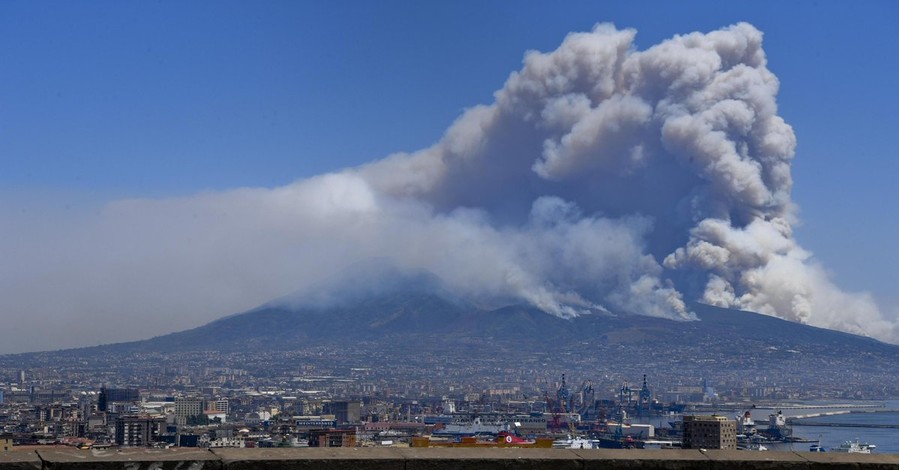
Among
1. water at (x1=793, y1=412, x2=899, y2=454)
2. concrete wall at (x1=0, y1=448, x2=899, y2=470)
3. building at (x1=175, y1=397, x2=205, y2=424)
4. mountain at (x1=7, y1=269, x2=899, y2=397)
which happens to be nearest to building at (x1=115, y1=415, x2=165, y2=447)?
building at (x1=175, y1=397, x2=205, y2=424)

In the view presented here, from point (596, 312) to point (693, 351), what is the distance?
2001 centimetres

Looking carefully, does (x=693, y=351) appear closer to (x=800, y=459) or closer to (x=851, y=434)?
(x=851, y=434)

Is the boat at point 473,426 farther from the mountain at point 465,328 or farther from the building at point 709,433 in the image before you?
the mountain at point 465,328

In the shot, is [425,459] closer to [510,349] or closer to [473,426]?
[473,426]

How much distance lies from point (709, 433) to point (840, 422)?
51.3m

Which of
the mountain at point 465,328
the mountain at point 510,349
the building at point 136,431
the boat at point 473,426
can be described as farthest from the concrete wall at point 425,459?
the mountain at point 465,328

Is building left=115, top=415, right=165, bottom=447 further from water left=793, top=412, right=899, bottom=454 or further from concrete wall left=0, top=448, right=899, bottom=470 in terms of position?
concrete wall left=0, top=448, right=899, bottom=470

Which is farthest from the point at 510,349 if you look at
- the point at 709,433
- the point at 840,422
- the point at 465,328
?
the point at 709,433

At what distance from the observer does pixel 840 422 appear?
91.1 m

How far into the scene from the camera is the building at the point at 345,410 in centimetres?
8044

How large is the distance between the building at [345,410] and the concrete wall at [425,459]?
74205 mm

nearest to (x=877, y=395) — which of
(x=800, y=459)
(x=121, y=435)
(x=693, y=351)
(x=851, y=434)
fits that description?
(x=693, y=351)

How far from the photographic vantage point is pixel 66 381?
404 feet

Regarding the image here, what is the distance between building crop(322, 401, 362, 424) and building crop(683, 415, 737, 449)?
122 feet
